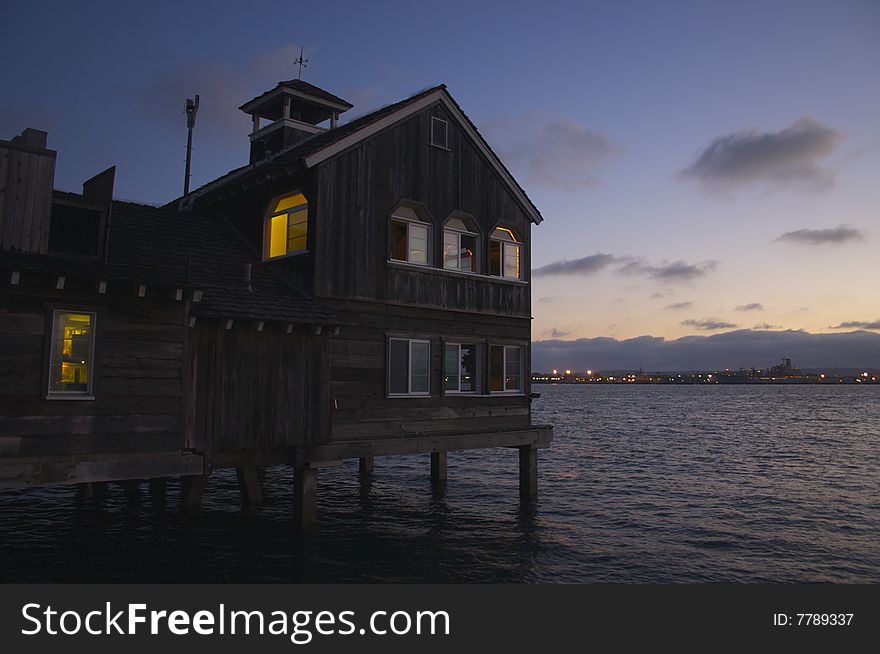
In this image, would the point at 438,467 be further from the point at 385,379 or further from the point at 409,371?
the point at 385,379

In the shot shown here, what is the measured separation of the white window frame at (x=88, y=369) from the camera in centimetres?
1382

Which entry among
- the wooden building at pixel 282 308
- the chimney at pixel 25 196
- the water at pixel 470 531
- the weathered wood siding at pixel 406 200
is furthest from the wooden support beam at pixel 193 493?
the chimney at pixel 25 196

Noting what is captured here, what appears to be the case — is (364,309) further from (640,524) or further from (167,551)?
(640,524)

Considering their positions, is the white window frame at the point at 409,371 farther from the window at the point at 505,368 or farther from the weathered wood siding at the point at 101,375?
the weathered wood siding at the point at 101,375

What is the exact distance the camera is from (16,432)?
44.1 ft

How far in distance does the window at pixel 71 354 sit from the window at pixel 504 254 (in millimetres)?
13723

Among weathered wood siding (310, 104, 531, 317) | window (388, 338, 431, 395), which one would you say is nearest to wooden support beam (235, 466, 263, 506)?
window (388, 338, 431, 395)

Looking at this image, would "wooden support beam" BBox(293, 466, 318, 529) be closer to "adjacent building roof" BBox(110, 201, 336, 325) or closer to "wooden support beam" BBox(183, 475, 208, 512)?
"wooden support beam" BBox(183, 475, 208, 512)

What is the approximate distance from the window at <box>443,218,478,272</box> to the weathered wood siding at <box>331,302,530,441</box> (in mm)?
1740

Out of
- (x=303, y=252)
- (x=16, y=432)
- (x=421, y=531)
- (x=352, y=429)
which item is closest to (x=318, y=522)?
(x=421, y=531)

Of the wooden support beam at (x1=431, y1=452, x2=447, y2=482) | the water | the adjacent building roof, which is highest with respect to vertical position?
the adjacent building roof

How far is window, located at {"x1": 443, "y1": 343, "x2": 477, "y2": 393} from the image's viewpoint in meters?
22.6

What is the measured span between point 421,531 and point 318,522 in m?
3.42

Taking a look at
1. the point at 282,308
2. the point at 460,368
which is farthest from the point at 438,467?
the point at 282,308
